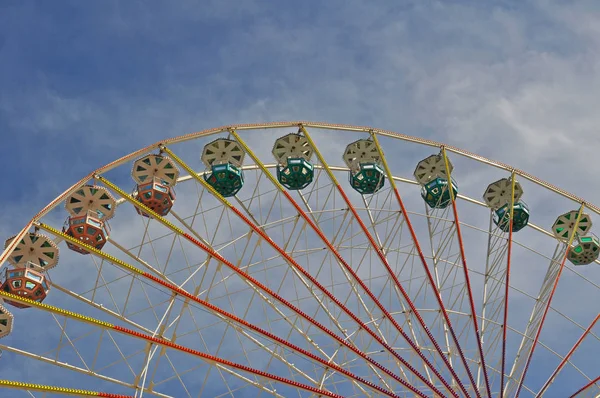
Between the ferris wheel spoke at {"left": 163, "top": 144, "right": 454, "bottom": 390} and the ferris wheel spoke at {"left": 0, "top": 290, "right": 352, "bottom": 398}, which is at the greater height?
the ferris wheel spoke at {"left": 163, "top": 144, "right": 454, "bottom": 390}

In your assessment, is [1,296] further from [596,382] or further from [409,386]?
[596,382]

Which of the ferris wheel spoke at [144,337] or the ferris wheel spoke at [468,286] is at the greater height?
the ferris wheel spoke at [468,286]

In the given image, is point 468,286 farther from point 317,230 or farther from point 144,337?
point 144,337

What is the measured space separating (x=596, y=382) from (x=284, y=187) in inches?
618

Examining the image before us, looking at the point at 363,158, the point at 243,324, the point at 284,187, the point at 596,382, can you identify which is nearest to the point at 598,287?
the point at 596,382

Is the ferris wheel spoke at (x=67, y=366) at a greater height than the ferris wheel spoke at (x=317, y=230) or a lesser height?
lesser

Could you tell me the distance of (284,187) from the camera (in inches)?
1597

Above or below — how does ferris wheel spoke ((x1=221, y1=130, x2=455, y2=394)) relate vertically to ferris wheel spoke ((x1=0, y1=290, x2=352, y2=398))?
above

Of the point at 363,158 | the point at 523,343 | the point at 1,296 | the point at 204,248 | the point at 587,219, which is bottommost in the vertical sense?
the point at 1,296

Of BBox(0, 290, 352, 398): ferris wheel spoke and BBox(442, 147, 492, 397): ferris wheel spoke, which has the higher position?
BBox(442, 147, 492, 397): ferris wheel spoke

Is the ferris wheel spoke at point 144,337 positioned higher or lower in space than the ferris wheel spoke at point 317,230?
lower

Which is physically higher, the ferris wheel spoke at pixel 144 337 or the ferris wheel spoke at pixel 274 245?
the ferris wheel spoke at pixel 274 245

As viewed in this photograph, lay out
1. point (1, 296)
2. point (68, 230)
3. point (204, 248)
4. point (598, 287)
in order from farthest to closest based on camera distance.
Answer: point (598, 287)
point (68, 230)
point (204, 248)
point (1, 296)

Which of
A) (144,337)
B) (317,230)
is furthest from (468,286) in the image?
(144,337)
